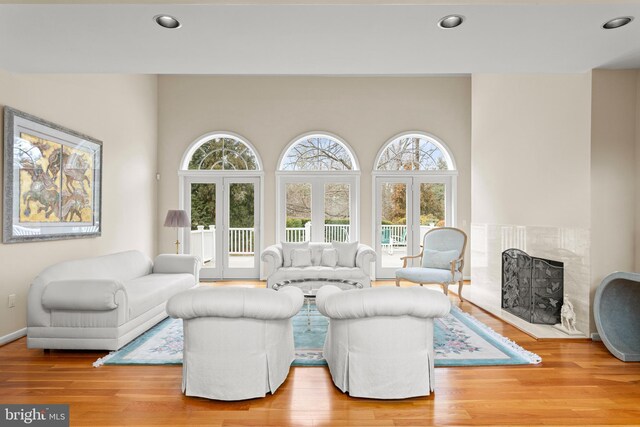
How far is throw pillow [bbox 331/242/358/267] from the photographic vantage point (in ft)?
20.1

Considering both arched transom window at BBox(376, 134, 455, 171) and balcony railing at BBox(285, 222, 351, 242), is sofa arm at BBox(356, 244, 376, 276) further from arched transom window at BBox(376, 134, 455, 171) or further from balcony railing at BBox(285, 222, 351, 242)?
arched transom window at BBox(376, 134, 455, 171)

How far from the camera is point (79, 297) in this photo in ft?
11.0

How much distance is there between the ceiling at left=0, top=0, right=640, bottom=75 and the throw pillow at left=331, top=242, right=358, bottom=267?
10.0 ft

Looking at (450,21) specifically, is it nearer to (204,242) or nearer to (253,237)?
(253,237)

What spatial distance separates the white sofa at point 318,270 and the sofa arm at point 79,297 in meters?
2.64

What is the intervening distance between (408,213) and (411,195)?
34 cm

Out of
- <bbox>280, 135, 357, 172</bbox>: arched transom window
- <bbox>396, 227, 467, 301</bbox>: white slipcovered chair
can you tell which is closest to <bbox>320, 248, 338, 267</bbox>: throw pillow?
<bbox>396, 227, 467, 301</bbox>: white slipcovered chair

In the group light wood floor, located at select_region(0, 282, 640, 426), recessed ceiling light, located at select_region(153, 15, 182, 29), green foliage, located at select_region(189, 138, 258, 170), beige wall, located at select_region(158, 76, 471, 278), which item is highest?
beige wall, located at select_region(158, 76, 471, 278)

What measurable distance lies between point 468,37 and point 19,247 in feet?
14.8

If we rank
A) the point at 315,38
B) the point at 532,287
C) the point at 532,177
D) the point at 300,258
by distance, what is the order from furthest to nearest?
the point at 300,258
the point at 532,177
the point at 532,287
the point at 315,38

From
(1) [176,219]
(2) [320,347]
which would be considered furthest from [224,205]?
(2) [320,347]

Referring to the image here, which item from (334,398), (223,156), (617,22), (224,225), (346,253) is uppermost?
(617,22)

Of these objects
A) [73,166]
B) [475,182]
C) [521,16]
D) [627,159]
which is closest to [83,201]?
[73,166]

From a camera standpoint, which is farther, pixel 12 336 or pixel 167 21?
pixel 12 336
